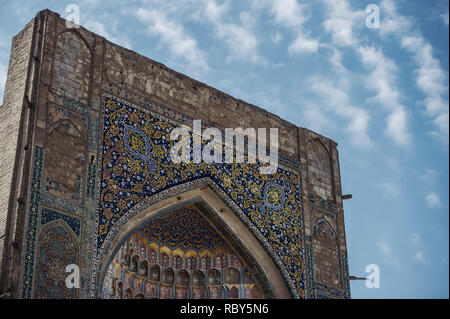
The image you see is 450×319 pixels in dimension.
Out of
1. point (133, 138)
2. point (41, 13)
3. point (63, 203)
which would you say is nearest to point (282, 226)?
point (133, 138)

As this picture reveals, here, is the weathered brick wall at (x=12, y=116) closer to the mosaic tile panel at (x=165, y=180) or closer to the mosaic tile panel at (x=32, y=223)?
the mosaic tile panel at (x=32, y=223)

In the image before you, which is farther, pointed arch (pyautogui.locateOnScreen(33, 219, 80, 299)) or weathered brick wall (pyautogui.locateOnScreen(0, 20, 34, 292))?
weathered brick wall (pyautogui.locateOnScreen(0, 20, 34, 292))

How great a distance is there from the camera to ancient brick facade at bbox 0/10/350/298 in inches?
392

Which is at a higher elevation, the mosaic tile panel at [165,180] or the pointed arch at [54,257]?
the mosaic tile panel at [165,180]

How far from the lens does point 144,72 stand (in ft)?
39.7

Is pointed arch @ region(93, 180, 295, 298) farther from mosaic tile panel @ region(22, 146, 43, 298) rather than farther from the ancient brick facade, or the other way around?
mosaic tile panel @ region(22, 146, 43, 298)

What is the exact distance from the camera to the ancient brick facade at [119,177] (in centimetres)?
995

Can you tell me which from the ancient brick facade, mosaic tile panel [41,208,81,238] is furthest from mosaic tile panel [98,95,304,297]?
mosaic tile panel [41,208,81,238]

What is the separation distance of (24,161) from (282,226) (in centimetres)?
434

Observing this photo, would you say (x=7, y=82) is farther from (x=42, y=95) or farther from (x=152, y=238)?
(x=152, y=238)

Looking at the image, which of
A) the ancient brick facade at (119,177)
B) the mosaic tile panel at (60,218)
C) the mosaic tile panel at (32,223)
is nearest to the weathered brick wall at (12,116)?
the ancient brick facade at (119,177)

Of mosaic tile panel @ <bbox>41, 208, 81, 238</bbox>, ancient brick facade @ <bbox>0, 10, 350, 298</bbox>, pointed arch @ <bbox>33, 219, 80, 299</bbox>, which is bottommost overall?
pointed arch @ <bbox>33, 219, 80, 299</bbox>

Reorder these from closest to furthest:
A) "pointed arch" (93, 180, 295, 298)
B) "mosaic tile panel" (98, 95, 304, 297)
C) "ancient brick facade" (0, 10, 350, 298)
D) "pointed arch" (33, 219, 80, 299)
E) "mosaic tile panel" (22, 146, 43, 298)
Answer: "mosaic tile panel" (22, 146, 43, 298) < "pointed arch" (33, 219, 80, 299) < "ancient brick facade" (0, 10, 350, 298) < "mosaic tile panel" (98, 95, 304, 297) < "pointed arch" (93, 180, 295, 298)

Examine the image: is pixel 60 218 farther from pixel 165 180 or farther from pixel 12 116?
pixel 165 180
